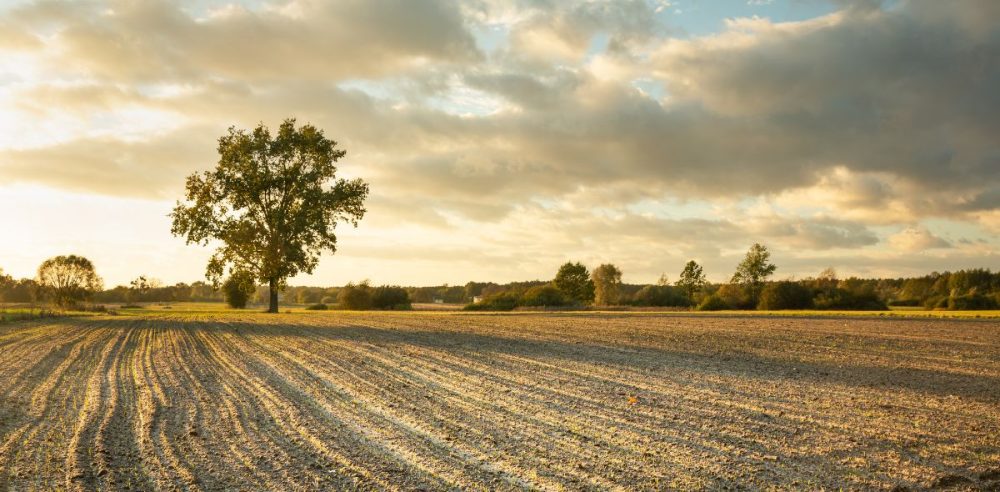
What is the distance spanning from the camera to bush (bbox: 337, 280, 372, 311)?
74.8 metres

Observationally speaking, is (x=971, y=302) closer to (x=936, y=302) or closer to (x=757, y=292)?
(x=936, y=302)

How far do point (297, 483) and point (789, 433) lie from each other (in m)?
6.60

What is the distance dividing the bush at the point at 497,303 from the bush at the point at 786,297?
28.0 meters

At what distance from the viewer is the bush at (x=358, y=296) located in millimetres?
74812

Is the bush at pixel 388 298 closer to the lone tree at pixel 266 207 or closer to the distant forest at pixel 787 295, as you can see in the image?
the distant forest at pixel 787 295

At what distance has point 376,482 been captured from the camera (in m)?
6.43

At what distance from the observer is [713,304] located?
69.0 meters

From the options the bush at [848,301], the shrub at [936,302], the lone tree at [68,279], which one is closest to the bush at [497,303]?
the bush at [848,301]

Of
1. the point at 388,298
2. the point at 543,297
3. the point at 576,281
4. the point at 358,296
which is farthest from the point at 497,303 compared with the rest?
the point at 576,281

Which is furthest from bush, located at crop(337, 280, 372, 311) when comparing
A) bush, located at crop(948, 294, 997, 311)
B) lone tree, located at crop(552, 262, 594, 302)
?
bush, located at crop(948, 294, 997, 311)

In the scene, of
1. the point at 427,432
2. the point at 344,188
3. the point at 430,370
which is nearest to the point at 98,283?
the point at 344,188

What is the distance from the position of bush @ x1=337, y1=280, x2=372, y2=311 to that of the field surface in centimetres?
5635

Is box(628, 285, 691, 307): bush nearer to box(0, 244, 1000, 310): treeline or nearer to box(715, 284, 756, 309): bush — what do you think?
box(0, 244, 1000, 310): treeline

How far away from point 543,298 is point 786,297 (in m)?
26.5
